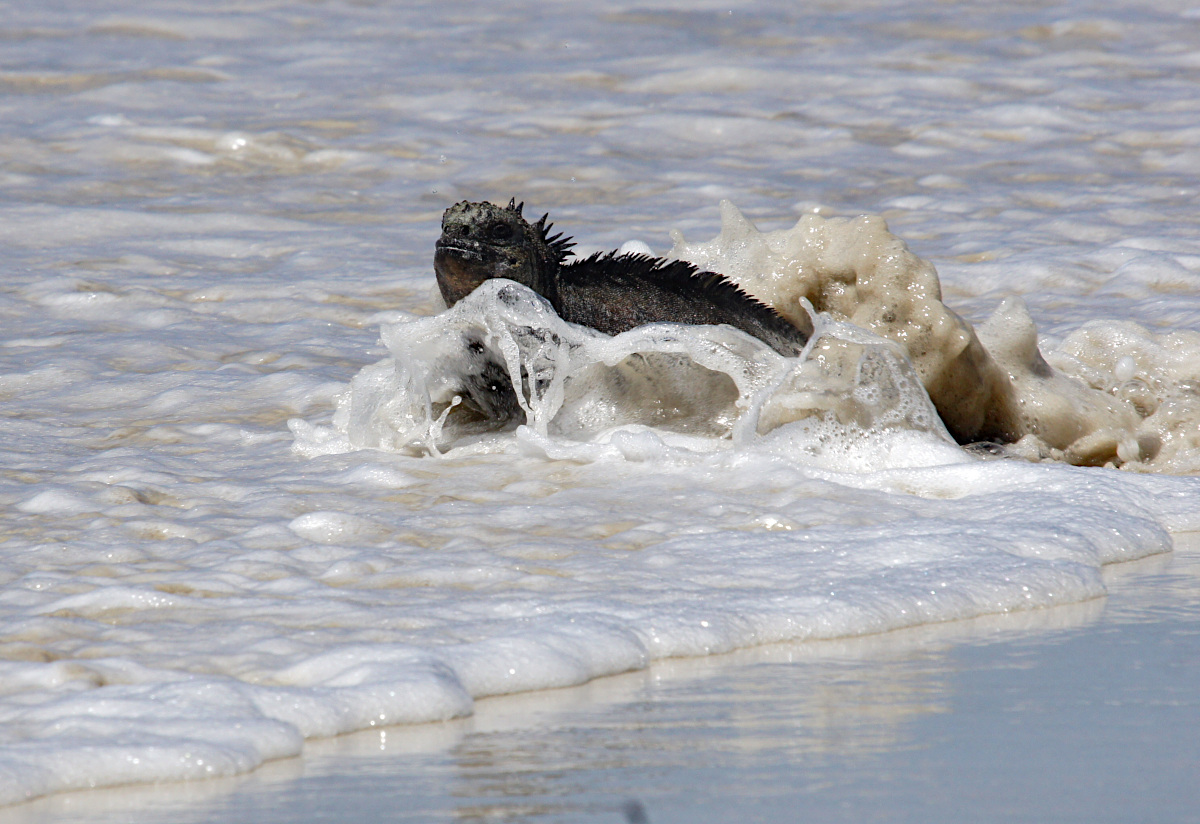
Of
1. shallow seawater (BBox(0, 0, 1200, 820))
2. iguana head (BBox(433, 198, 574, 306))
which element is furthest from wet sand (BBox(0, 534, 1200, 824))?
iguana head (BBox(433, 198, 574, 306))

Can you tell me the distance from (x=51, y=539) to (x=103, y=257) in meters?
4.76

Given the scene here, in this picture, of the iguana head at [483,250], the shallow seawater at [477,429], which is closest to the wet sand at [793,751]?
the shallow seawater at [477,429]

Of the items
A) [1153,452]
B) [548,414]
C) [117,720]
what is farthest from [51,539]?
[1153,452]

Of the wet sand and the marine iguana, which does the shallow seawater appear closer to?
the wet sand

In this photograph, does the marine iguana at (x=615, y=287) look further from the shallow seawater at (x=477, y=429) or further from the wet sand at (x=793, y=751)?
the wet sand at (x=793, y=751)

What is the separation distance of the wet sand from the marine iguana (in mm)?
2461

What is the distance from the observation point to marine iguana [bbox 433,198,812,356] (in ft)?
16.2

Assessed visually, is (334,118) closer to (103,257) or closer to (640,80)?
(640,80)

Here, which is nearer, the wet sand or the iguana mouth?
the wet sand

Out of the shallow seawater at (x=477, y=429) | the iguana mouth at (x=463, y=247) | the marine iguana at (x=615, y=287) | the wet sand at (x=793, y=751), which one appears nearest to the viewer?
the wet sand at (x=793, y=751)

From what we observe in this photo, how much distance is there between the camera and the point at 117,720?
234 cm

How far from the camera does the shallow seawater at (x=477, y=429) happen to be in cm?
271

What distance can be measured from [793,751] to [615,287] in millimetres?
3216

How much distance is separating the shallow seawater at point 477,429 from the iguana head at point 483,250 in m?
0.20
